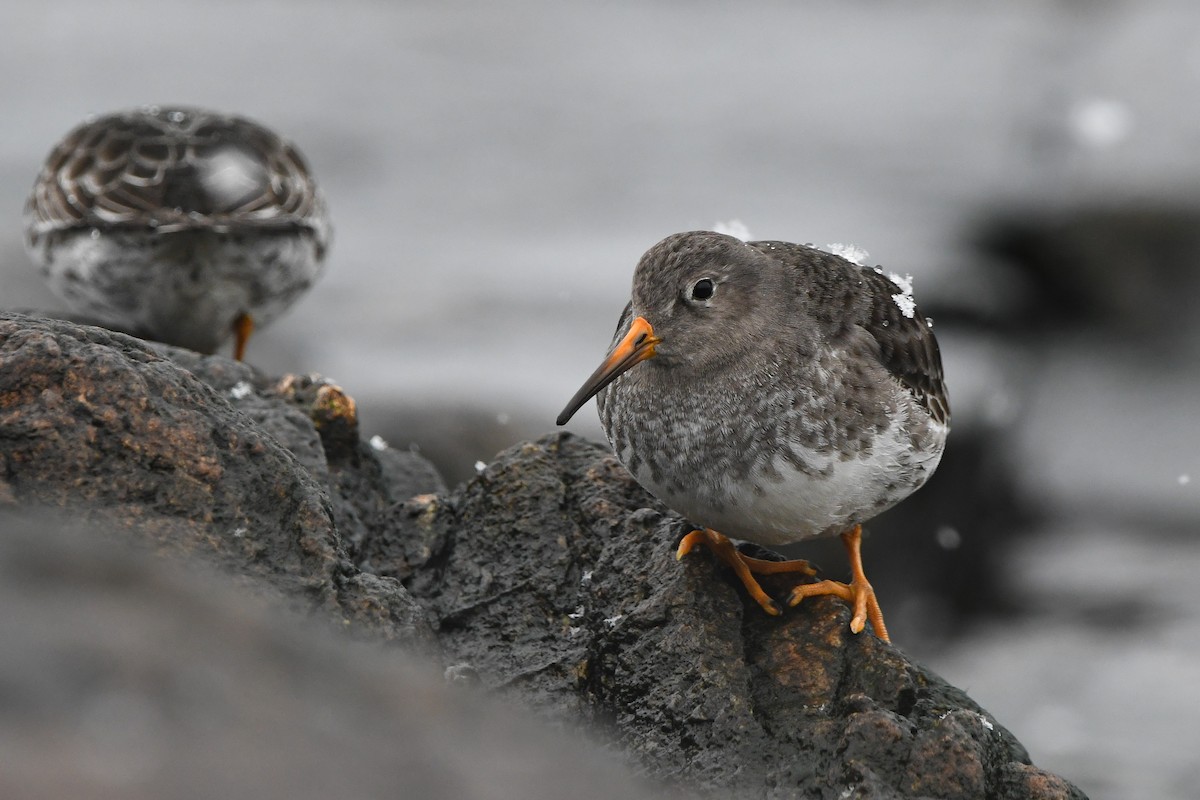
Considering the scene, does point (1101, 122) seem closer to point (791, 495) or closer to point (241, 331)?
point (241, 331)

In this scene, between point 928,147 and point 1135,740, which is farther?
point 928,147

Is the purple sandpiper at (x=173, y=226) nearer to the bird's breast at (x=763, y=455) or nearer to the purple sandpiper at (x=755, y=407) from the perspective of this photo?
the purple sandpiper at (x=755, y=407)

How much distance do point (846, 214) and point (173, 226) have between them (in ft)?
32.6

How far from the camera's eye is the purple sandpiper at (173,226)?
8828mm

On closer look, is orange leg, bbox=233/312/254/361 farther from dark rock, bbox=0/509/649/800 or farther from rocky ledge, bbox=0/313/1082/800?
dark rock, bbox=0/509/649/800

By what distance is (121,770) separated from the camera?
7.50 feet

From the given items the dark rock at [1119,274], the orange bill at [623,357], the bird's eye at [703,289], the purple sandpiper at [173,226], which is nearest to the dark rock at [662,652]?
the orange bill at [623,357]

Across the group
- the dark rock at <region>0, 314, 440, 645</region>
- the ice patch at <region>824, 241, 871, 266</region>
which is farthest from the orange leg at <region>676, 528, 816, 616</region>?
the ice patch at <region>824, 241, 871, 266</region>

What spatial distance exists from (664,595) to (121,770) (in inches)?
106

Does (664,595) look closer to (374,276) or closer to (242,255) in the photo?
(242,255)

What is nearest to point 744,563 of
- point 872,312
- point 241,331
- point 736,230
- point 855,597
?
point 855,597

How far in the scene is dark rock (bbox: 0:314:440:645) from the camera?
3766 millimetres

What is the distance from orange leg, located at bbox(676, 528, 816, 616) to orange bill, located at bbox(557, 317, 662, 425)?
646 mm

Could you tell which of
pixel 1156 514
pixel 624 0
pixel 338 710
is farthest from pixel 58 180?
pixel 624 0
